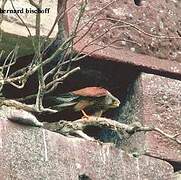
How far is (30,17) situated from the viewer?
3785 millimetres

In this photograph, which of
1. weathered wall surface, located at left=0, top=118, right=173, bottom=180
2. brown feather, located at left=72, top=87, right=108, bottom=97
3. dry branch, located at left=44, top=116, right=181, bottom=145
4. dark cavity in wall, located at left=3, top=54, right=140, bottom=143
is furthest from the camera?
dark cavity in wall, located at left=3, top=54, right=140, bottom=143

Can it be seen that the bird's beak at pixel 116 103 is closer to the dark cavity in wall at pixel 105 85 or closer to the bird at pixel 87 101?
the bird at pixel 87 101

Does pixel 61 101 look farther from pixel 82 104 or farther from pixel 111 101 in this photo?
pixel 111 101

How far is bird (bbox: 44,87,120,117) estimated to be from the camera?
3.64m

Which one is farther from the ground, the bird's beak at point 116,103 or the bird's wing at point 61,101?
the bird's beak at point 116,103

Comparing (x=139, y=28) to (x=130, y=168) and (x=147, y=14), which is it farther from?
(x=130, y=168)

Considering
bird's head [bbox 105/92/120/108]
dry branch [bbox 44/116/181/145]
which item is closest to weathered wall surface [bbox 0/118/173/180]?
dry branch [bbox 44/116/181/145]

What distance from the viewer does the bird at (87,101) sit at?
143 inches

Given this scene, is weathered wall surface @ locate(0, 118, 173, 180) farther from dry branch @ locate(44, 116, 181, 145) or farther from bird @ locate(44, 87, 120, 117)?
bird @ locate(44, 87, 120, 117)

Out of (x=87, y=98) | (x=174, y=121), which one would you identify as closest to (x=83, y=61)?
(x=87, y=98)

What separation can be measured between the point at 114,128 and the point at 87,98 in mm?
163

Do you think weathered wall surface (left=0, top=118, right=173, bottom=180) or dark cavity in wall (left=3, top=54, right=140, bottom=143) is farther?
dark cavity in wall (left=3, top=54, right=140, bottom=143)

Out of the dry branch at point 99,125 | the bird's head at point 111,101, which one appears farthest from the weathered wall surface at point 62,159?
the bird's head at point 111,101

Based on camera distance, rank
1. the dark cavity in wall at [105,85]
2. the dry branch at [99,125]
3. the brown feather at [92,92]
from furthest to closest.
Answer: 1. the dark cavity in wall at [105,85]
2. the brown feather at [92,92]
3. the dry branch at [99,125]
